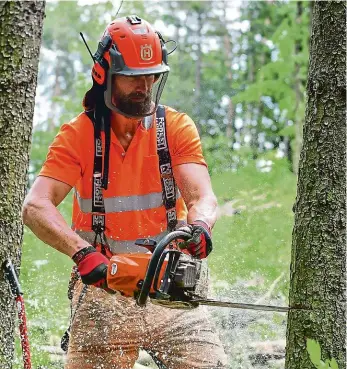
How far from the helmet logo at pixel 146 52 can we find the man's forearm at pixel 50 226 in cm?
99

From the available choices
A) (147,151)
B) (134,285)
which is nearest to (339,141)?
(147,151)

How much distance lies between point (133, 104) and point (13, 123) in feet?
3.12

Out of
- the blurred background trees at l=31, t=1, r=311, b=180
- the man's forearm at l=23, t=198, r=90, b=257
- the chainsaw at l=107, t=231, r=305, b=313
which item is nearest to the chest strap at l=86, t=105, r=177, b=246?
the man's forearm at l=23, t=198, r=90, b=257

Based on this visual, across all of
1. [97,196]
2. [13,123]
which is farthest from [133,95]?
[13,123]

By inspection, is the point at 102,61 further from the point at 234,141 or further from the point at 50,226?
the point at 234,141

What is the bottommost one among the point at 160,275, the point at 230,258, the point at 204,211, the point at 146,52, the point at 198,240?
the point at 230,258

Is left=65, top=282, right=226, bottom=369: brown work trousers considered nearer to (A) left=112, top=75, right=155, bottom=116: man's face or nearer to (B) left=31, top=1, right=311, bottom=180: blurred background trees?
(A) left=112, top=75, right=155, bottom=116: man's face

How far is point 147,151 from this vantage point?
13.1 ft

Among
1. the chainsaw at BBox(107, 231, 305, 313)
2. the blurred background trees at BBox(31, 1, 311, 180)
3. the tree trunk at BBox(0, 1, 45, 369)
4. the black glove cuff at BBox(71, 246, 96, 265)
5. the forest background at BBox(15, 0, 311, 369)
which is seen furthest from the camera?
the blurred background trees at BBox(31, 1, 311, 180)

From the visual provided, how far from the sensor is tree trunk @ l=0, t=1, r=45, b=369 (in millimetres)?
4359

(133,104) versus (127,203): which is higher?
(133,104)

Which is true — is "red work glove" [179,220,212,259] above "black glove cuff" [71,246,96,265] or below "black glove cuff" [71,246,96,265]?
above

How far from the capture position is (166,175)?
156 inches

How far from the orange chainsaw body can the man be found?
0.44m
